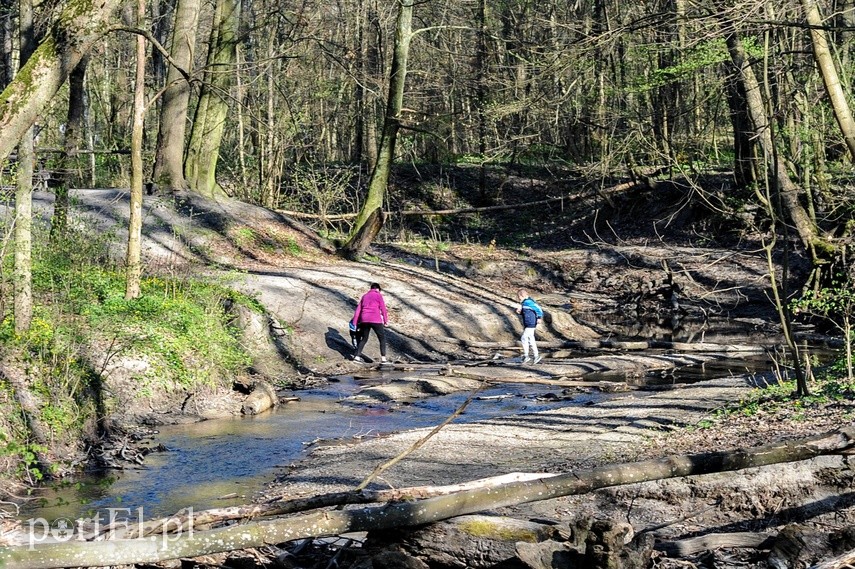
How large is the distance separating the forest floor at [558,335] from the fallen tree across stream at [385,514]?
0.59m

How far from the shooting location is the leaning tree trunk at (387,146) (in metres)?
27.8

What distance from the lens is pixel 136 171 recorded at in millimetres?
16828

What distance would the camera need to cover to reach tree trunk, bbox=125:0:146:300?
16172mm

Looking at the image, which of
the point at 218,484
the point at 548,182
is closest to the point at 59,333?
the point at 218,484

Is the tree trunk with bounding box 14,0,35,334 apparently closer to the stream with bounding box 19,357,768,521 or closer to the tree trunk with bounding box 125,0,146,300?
the stream with bounding box 19,357,768,521

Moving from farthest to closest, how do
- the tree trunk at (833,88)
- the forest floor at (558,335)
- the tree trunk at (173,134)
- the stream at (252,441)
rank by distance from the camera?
the tree trunk at (173,134), the tree trunk at (833,88), the stream at (252,441), the forest floor at (558,335)

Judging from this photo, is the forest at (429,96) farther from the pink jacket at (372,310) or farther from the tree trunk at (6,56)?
the pink jacket at (372,310)

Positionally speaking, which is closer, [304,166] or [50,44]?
[50,44]

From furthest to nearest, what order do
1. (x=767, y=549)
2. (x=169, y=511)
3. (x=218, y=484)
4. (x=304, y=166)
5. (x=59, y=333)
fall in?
1. (x=304, y=166)
2. (x=59, y=333)
3. (x=218, y=484)
4. (x=169, y=511)
5. (x=767, y=549)

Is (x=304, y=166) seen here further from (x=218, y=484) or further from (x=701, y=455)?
(x=701, y=455)

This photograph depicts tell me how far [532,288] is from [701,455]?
2395cm

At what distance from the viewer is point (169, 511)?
9094mm

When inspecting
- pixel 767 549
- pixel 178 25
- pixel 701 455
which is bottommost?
pixel 767 549

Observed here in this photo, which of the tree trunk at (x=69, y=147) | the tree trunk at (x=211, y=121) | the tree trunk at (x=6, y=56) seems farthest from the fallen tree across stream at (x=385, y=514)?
the tree trunk at (x=6, y=56)
